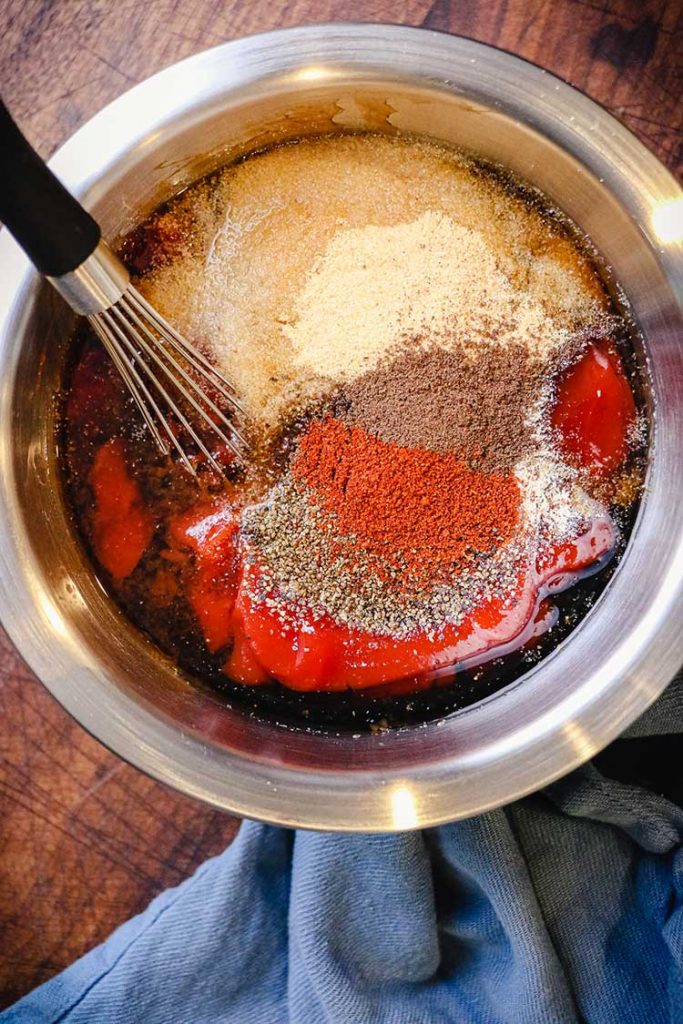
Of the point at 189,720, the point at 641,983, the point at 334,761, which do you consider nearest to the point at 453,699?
the point at 334,761

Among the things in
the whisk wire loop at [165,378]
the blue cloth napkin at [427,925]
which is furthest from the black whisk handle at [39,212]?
the blue cloth napkin at [427,925]

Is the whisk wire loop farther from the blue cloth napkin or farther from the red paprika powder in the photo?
the blue cloth napkin

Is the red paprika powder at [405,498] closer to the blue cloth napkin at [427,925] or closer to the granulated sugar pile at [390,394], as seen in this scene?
the granulated sugar pile at [390,394]

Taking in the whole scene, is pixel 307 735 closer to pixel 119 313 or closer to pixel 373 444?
pixel 373 444

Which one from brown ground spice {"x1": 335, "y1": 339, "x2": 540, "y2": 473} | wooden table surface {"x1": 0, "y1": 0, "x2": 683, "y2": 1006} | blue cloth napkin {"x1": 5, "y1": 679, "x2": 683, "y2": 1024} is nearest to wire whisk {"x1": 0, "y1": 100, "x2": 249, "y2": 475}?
brown ground spice {"x1": 335, "y1": 339, "x2": 540, "y2": 473}

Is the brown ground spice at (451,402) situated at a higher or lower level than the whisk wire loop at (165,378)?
lower

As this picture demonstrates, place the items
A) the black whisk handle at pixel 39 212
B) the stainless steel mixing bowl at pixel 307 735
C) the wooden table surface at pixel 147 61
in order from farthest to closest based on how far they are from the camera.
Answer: the wooden table surface at pixel 147 61 → the stainless steel mixing bowl at pixel 307 735 → the black whisk handle at pixel 39 212

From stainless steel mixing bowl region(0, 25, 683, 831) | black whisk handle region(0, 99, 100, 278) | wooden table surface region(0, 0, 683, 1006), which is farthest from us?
wooden table surface region(0, 0, 683, 1006)
